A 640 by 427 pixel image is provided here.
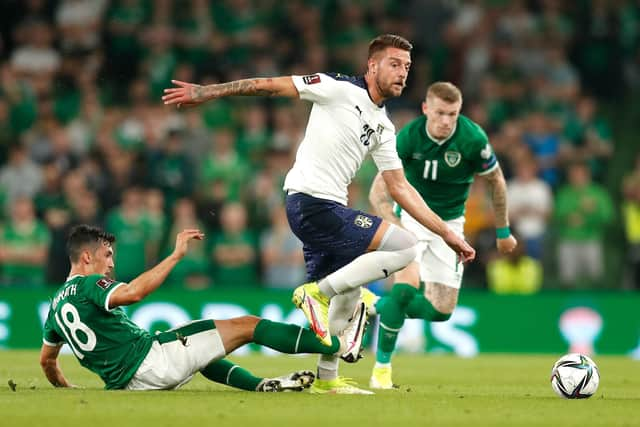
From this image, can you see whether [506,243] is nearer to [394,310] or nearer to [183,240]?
[394,310]

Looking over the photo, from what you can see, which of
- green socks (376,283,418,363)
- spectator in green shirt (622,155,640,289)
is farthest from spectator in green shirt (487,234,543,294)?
green socks (376,283,418,363)

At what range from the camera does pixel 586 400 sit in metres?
8.78

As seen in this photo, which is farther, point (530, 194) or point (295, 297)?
point (530, 194)

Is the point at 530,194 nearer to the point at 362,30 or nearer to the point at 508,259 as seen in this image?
the point at 508,259

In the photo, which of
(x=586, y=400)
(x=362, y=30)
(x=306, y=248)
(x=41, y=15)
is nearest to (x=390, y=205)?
(x=306, y=248)

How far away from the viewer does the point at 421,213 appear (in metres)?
8.99

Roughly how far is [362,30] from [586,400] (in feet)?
41.3

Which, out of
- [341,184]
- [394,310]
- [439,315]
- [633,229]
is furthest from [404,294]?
[633,229]

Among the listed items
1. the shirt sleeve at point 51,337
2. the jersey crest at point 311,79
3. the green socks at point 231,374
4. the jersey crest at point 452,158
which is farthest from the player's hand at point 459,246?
the shirt sleeve at point 51,337

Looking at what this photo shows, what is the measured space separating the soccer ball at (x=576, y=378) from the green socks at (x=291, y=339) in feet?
5.44

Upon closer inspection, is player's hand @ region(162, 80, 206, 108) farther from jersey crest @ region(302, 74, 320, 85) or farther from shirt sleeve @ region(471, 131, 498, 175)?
shirt sleeve @ region(471, 131, 498, 175)

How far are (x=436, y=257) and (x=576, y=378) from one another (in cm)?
263

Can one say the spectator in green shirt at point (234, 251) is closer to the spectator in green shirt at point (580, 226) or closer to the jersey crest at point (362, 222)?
the spectator in green shirt at point (580, 226)

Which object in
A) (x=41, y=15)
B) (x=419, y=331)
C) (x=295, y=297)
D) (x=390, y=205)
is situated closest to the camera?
(x=295, y=297)
